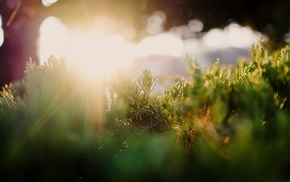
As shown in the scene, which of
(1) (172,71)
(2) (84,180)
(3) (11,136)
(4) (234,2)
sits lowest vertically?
(2) (84,180)

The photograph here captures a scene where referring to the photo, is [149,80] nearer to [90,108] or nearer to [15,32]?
[90,108]

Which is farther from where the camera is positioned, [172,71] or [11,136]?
[172,71]

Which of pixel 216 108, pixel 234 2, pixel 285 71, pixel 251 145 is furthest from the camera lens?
pixel 234 2

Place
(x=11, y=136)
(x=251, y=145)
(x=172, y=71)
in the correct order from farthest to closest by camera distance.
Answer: (x=172, y=71) < (x=11, y=136) < (x=251, y=145)

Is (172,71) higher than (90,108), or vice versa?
(172,71)

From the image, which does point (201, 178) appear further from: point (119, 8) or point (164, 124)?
point (119, 8)


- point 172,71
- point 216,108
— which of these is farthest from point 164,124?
point 172,71
